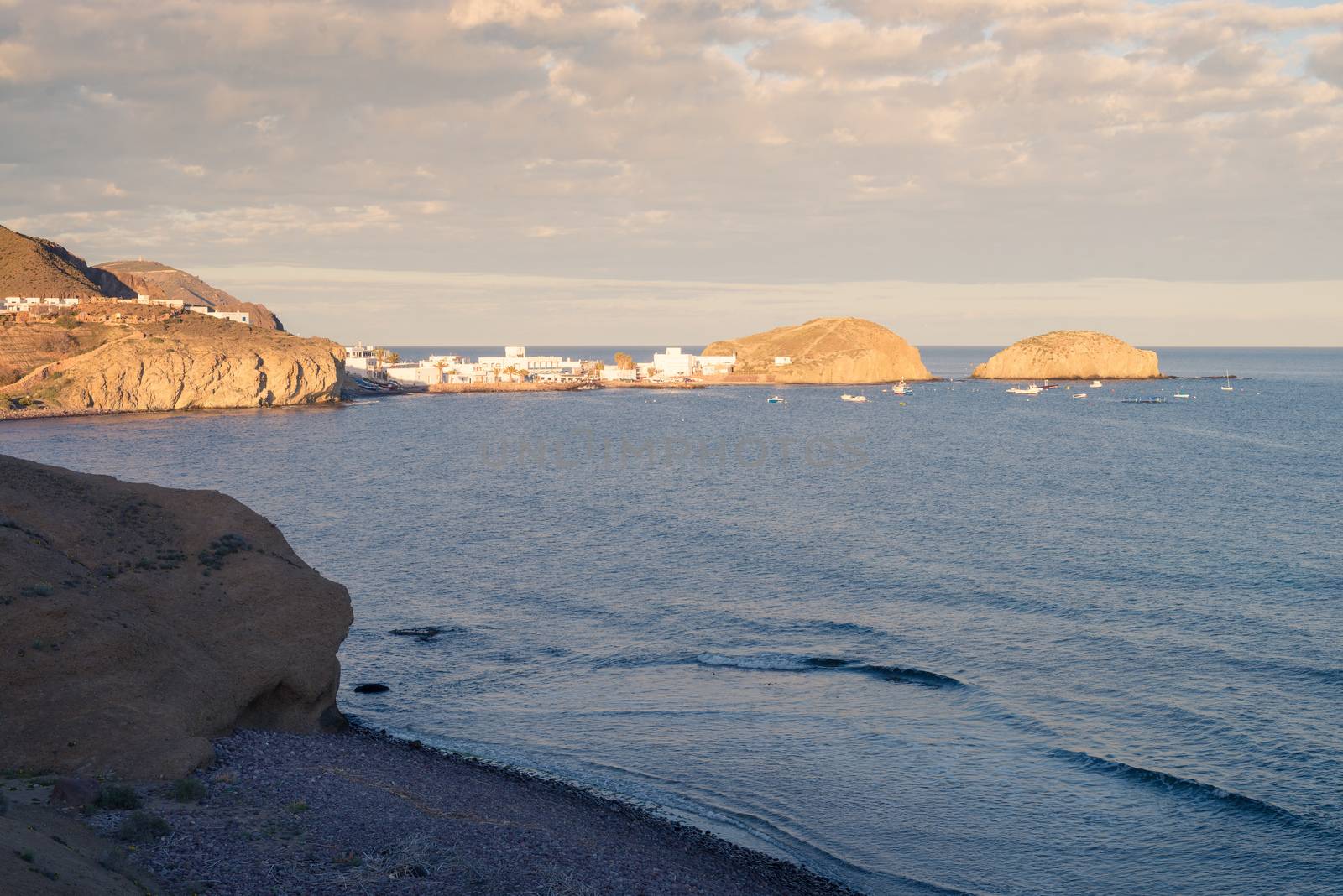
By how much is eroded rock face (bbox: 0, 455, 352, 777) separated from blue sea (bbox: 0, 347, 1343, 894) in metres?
4.75

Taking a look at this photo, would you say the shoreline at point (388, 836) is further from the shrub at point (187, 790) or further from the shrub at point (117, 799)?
the shrub at point (117, 799)

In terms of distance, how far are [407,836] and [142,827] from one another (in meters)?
4.81

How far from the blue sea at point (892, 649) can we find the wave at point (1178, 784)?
8 cm

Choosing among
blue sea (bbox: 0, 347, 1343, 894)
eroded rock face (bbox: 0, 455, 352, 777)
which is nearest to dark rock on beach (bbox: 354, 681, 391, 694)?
blue sea (bbox: 0, 347, 1343, 894)

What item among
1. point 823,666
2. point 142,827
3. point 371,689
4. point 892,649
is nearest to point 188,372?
point 371,689

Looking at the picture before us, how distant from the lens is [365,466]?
311ft

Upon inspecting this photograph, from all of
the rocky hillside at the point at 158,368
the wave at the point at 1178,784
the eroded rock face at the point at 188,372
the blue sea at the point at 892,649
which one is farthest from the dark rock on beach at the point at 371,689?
the eroded rock face at the point at 188,372

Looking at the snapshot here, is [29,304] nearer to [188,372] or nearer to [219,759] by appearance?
[188,372]

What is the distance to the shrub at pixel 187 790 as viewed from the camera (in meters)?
19.7

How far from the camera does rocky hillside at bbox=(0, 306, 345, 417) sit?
150 meters

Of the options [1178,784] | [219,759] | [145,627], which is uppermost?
[145,627]

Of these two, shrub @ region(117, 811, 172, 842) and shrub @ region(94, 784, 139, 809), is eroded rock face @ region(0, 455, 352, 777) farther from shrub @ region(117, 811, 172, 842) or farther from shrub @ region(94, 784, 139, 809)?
shrub @ region(117, 811, 172, 842)

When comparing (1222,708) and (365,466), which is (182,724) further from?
(365,466)

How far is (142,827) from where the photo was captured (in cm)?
1766
